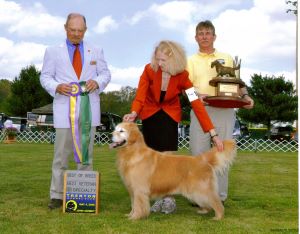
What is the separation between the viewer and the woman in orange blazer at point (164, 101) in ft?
13.9

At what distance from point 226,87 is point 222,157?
75 cm

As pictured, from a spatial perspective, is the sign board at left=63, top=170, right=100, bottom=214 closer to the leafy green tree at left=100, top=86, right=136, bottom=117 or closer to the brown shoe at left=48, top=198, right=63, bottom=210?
the brown shoe at left=48, top=198, right=63, bottom=210

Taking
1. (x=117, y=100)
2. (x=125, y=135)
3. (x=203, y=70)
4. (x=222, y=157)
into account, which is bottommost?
(x=222, y=157)

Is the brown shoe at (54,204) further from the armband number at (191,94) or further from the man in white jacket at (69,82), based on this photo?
the armband number at (191,94)

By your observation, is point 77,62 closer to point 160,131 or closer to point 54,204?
point 160,131

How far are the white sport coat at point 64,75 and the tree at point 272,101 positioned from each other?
26.2 meters

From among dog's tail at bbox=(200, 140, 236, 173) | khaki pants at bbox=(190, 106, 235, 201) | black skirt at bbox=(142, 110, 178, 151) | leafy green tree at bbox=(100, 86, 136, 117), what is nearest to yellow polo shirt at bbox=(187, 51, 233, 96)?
khaki pants at bbox=(190, 106, 235, 201)

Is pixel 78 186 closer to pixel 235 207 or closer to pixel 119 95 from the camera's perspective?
pixel 235 207

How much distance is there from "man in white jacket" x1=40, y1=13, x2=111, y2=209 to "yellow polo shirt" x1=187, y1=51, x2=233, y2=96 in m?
0.94

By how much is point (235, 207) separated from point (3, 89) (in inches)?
2351

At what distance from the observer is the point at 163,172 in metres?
4.09

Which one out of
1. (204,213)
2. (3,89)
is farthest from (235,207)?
(3,89)

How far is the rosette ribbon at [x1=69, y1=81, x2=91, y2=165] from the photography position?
439 cm

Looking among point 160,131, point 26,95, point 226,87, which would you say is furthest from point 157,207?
point 26,95
